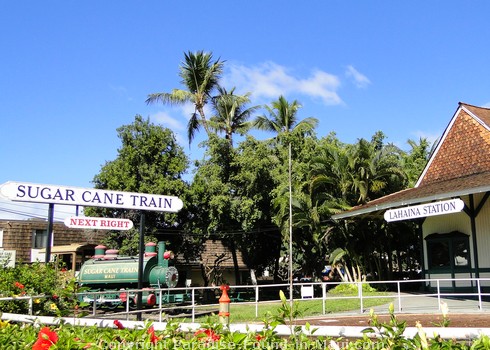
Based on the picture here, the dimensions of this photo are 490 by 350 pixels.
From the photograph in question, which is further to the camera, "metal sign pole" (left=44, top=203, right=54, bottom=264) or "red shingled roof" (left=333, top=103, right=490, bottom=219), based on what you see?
"red shingled roof" (left=333, top=103, right=490, bottom=219)

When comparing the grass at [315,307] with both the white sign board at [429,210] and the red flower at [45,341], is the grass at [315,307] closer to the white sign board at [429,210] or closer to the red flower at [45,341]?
the white sign board at [429,210]

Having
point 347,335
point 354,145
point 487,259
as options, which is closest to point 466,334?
point 347,335

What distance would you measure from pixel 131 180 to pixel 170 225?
358 centimetres

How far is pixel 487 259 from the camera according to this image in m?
20.1

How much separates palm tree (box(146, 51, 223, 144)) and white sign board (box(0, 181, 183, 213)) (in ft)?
79.2

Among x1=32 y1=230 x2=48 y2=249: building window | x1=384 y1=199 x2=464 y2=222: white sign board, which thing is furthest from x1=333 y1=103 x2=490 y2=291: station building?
x1=32 y1=230 x2=48 y2=249: building window

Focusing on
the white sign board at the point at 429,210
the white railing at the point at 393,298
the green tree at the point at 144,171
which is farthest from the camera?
the green tree at the point at 144,171

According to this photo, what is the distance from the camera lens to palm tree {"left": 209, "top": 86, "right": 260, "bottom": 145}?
1489 inches

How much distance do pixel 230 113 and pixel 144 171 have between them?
369 inches

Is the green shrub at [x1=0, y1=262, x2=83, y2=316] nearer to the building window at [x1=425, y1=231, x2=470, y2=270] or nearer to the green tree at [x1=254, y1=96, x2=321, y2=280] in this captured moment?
the green tree at [x1=254, y1=96, x2=321, y2=280]

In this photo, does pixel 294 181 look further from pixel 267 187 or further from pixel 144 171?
→ pixel 144 171

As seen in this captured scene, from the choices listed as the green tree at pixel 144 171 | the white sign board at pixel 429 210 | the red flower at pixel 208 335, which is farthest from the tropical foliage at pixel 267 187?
the red flower at pixel 208 335

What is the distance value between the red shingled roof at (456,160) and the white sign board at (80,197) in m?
10.2

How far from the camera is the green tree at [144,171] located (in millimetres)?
30609
